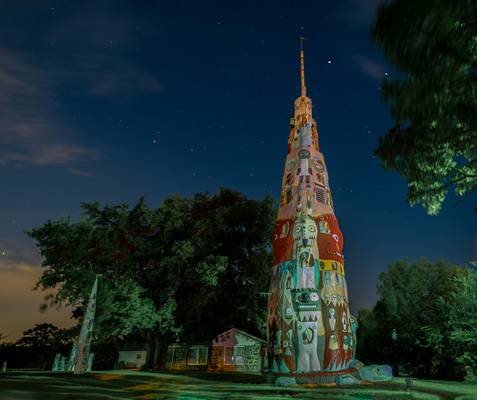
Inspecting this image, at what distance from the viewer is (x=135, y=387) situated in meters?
15.9

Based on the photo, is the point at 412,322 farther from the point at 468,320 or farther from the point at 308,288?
the point at 308,288

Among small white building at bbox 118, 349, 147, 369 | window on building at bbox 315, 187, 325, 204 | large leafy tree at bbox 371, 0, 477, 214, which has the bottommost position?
small white building at bbox 118, 349, 147, 369

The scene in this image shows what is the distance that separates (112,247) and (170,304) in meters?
5.97

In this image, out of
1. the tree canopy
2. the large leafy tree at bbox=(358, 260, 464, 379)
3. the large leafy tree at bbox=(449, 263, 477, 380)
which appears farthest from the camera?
the large leafy tree at bbox=(358, 260, 464, 379)

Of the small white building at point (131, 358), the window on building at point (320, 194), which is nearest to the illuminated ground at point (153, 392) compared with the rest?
the window on building at point (320, 194)

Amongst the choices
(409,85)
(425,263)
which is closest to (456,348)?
(425,263)

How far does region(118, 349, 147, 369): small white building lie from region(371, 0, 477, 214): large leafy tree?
30.8m

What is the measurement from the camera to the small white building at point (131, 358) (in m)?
35.7

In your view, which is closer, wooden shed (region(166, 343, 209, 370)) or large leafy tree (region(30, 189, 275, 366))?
large leafy tree (region(30, 189, 275, 366))

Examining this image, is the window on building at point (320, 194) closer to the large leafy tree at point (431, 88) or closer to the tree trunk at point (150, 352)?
the large leafy tree at point (431, 88)

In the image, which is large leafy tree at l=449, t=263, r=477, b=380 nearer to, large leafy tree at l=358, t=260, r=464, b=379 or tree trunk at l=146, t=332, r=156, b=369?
large leafy tree at l=358, t=260, r=464, b=379

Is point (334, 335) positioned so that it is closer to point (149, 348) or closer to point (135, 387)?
point (135, 387)

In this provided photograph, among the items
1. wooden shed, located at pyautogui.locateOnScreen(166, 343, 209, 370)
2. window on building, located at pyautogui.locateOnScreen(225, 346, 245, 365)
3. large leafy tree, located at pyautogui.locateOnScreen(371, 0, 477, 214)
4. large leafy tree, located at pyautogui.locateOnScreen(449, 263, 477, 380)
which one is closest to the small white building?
wooden shed, located at pyautogui.locateOnScreen(166, 343, 209, 370)

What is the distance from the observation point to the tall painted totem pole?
1989 cm
